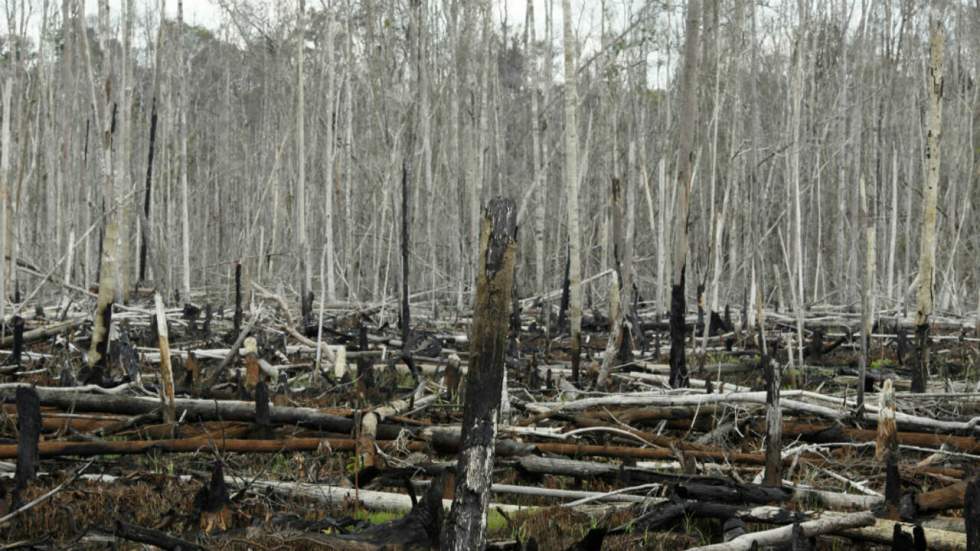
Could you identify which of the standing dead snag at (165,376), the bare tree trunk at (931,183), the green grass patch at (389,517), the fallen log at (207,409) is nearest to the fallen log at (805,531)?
the green grass patch at (389,517)

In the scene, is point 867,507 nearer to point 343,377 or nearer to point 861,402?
point 861,402

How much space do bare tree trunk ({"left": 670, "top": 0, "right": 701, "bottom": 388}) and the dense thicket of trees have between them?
1347 millimetres

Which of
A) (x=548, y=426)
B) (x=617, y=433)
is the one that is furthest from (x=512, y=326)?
(x=617, y=433)

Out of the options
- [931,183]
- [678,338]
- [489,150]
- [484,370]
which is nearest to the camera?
[484,370]

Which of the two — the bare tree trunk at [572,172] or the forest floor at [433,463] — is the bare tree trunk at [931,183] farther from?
the bare tree trunk at [572,172]

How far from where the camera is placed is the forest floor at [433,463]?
12.0 feet

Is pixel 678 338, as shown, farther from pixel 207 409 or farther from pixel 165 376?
pixel 165 376

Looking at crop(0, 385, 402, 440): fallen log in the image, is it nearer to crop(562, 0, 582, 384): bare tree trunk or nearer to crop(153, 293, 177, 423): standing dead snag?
crop(153, 293, 177, 423): standing dead snag

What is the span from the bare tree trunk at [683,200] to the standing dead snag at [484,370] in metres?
4.19

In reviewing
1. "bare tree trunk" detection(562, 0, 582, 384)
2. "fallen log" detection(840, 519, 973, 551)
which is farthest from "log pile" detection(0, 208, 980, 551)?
"bare tree trunk" detection(562, 0, 582, 384)

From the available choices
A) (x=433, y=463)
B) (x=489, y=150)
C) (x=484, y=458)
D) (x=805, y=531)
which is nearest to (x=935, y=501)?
(x=805, y=531)

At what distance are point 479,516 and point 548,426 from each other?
9.13 ft

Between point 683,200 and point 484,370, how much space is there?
15.0 feet

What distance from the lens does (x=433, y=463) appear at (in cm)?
461
